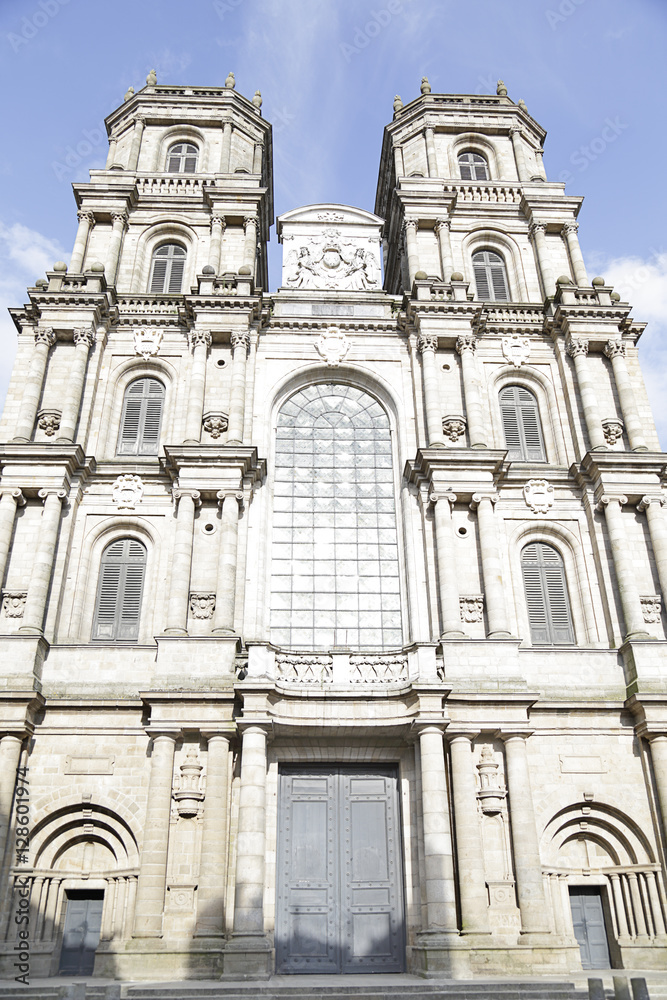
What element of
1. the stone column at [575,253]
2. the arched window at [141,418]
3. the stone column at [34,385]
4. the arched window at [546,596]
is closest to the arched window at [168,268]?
the arched window at [141,418]

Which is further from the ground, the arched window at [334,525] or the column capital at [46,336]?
the column capital at [46,336]

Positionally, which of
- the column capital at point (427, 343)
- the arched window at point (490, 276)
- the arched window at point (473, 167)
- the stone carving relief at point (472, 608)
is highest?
the arched window at point (473, 167)

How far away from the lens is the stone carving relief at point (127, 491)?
25.3 m

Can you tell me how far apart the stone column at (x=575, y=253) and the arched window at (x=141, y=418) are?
15.3 metres

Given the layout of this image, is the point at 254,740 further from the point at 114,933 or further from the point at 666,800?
the point at 666,800

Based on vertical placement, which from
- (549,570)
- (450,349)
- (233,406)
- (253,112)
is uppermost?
(253,112)

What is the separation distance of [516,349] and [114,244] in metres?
14.7

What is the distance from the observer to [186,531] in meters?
23.9

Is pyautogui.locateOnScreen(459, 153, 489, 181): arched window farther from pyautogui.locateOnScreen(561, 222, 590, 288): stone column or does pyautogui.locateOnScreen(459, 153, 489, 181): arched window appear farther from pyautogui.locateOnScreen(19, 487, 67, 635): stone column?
pyautogui.locateOnScreen(19, 487, 67, 635): stone column

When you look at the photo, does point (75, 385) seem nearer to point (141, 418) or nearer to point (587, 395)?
point (141, 418)

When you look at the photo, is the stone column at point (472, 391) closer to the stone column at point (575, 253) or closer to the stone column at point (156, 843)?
the stone column at point (575, 253)

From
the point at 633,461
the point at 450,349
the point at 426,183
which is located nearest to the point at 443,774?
the point at 633,461

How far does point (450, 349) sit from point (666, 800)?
1491 centimetres

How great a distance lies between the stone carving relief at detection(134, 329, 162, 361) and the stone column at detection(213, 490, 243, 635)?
661cm
